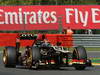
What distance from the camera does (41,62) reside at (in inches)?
512

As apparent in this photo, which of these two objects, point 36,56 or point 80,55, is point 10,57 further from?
point 80,55

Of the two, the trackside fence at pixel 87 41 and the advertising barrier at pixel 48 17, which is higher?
the advertising barrier at pixel 48 17

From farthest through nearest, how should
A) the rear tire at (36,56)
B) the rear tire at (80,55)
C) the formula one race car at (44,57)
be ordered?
the rear tire at (80,55), the formula one race car at (44,57), the rear tire at (36,56)

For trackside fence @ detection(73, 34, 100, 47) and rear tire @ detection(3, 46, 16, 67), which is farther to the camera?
trackside fence @ detection(73, 34, 100, 47)

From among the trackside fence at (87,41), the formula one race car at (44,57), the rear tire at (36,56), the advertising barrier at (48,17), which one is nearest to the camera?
the rear tire at (36,56)

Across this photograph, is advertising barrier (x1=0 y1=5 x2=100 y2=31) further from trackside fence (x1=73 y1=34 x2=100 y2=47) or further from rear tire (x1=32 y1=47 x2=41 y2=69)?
rear tire (x1=32 y1=47 x2=41 y2=69)

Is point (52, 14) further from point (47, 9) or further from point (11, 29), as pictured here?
point (11, 29)

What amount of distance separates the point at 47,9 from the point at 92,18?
291 cm

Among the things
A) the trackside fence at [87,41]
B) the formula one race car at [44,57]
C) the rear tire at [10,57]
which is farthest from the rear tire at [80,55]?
the trackside fence at [87,41]

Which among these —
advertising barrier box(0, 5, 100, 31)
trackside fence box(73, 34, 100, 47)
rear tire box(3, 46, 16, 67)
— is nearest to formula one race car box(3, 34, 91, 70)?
rear tire box(3, 46, 16, 67)

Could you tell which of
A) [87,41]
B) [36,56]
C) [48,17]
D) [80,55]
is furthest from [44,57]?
[48,17]

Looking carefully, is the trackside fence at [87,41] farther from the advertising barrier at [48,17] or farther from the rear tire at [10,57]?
the rear tire at [10,57]

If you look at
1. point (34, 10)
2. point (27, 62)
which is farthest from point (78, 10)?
point (27, 62)

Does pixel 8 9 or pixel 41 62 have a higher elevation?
pixel 8 9
